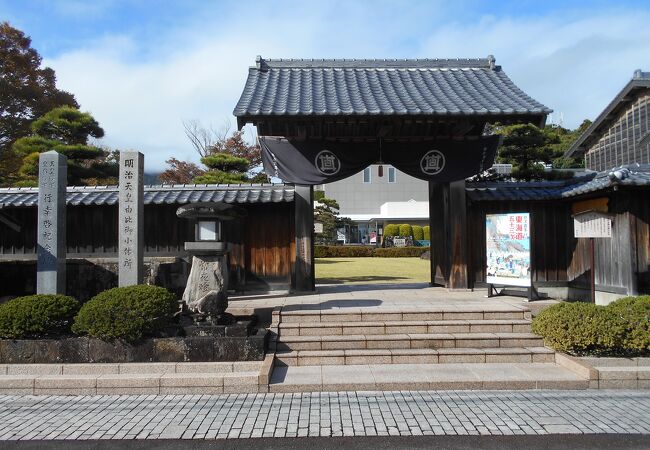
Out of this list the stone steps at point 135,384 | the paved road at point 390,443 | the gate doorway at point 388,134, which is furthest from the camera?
the gate doorway at point 388,134

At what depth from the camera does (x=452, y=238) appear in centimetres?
1168

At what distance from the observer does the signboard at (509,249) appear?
9.95 metres

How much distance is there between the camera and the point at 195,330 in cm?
738

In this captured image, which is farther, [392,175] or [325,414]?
[392,175]

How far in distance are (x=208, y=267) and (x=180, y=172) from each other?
28.4 meters

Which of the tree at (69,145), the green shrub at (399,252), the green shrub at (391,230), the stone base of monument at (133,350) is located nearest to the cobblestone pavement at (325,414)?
the stone base of monument at (133,350)

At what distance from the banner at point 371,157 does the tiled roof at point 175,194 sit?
68 cm

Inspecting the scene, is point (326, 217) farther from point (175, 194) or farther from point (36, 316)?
point (36, 316)

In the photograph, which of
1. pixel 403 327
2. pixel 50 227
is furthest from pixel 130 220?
pixel 403 327

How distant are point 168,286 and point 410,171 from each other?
659 cm

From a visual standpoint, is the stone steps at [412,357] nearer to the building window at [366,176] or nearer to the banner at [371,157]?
the banner at [371,157]

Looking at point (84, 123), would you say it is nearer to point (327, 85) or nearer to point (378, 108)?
point (327, 85)

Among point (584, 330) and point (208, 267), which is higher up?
point (208, 267)

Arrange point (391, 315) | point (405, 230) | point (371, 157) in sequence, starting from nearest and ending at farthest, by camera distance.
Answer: point (391, 315) < point (371, 157) < point (405, 230)
